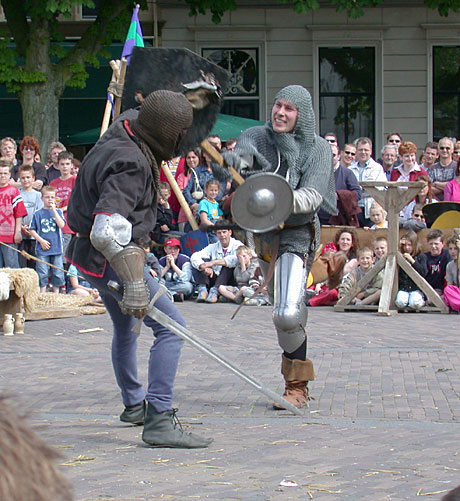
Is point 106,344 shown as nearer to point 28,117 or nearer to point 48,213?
point 48,213

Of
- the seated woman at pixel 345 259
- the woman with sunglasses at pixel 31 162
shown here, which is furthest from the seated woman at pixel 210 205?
the woman with sunglasses at pixel 31 162

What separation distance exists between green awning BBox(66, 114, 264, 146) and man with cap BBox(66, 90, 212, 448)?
35.0ft

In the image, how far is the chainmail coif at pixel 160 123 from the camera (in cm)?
492

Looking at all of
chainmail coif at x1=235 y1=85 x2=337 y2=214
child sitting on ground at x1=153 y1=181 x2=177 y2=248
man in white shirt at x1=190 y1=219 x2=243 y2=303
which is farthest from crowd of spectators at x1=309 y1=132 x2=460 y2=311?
chainmail coif at x1=235 y1=85 x2=337 y2=214

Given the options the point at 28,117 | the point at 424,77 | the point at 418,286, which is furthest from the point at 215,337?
the point at 424,77

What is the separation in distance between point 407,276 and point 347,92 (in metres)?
11.3

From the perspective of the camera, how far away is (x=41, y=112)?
17.6m

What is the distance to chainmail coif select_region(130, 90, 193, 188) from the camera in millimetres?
4918

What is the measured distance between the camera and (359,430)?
530 centimetres

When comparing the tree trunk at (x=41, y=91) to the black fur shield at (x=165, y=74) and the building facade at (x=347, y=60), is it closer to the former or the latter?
the building facade at (x=347, y=60)

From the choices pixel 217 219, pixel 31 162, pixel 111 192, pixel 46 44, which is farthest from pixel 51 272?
pixel 111 192

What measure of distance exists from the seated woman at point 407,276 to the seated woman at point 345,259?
0.63m

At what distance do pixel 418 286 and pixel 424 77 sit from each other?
11526 mm

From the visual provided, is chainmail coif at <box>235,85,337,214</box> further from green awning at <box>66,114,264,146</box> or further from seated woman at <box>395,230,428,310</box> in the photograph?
green awning at <box>66,114,264,146</box>
